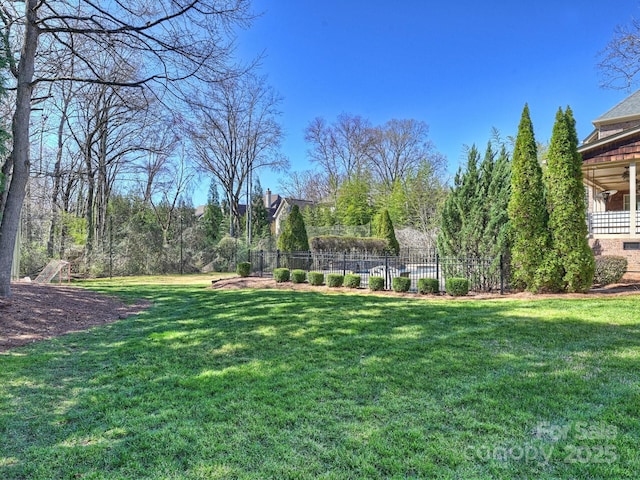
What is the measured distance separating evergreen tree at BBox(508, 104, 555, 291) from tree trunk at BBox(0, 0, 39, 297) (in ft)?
36.8

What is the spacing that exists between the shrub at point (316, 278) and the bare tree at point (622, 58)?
953 centimetres

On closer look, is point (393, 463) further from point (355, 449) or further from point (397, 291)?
point (397, 291)

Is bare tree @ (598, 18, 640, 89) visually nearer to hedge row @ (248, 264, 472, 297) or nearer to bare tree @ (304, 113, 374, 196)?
hedge row @ (248, 264, 472, 297)

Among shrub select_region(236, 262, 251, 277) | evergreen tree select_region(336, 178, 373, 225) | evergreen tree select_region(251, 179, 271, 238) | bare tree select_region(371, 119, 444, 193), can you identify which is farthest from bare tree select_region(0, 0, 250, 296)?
bare tree select_region(371, 119, 444, 193)

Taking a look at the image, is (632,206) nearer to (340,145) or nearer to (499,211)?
(499,211)

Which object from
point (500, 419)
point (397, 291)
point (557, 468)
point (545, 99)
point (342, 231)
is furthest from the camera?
point (342, 231)

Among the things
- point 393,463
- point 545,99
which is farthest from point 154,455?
point 545,99

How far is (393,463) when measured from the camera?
6.30ft

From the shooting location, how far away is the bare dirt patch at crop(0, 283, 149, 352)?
506cm

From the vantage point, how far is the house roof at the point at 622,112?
50.4 feet

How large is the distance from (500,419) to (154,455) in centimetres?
226

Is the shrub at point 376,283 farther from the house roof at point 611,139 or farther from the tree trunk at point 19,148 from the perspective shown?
the tree trunk at point 19,148

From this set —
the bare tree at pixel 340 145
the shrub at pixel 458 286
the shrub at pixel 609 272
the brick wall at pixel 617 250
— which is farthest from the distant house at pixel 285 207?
the shrub at pixel 609 272

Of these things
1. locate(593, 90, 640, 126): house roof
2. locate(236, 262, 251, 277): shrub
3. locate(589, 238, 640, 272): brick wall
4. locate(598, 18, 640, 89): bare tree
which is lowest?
locate(236, 262, 251, 277): shrub
